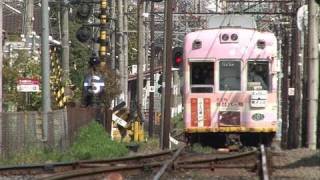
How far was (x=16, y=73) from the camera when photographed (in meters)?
29.8

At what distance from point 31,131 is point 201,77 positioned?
472 centimetres

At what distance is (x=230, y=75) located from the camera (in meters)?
19.8

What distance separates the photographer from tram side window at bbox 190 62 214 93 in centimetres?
1973

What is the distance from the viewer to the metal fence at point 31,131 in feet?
63.2

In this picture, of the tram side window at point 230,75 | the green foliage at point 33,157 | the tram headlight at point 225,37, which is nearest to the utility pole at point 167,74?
the tram headlight at point 225,37

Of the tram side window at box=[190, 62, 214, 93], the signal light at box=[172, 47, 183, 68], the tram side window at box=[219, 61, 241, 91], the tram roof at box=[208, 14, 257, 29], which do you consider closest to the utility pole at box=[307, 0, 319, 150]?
the tram side window at box=[219, 61, 241, 91]

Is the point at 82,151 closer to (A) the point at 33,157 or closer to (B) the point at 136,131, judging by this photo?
(A) the point at 33,157

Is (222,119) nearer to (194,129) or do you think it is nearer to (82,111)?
(194,129)

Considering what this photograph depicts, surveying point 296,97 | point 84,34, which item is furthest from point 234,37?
point 84,34

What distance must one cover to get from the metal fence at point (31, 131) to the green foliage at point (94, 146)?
1.65ft

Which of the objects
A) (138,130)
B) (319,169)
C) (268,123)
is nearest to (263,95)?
(268,123)

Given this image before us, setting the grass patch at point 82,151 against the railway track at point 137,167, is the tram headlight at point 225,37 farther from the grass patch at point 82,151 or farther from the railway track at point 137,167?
the railway track at point 137,167

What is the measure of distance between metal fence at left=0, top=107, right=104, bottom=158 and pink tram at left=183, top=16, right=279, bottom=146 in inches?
148

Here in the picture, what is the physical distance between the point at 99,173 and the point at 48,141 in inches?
298
